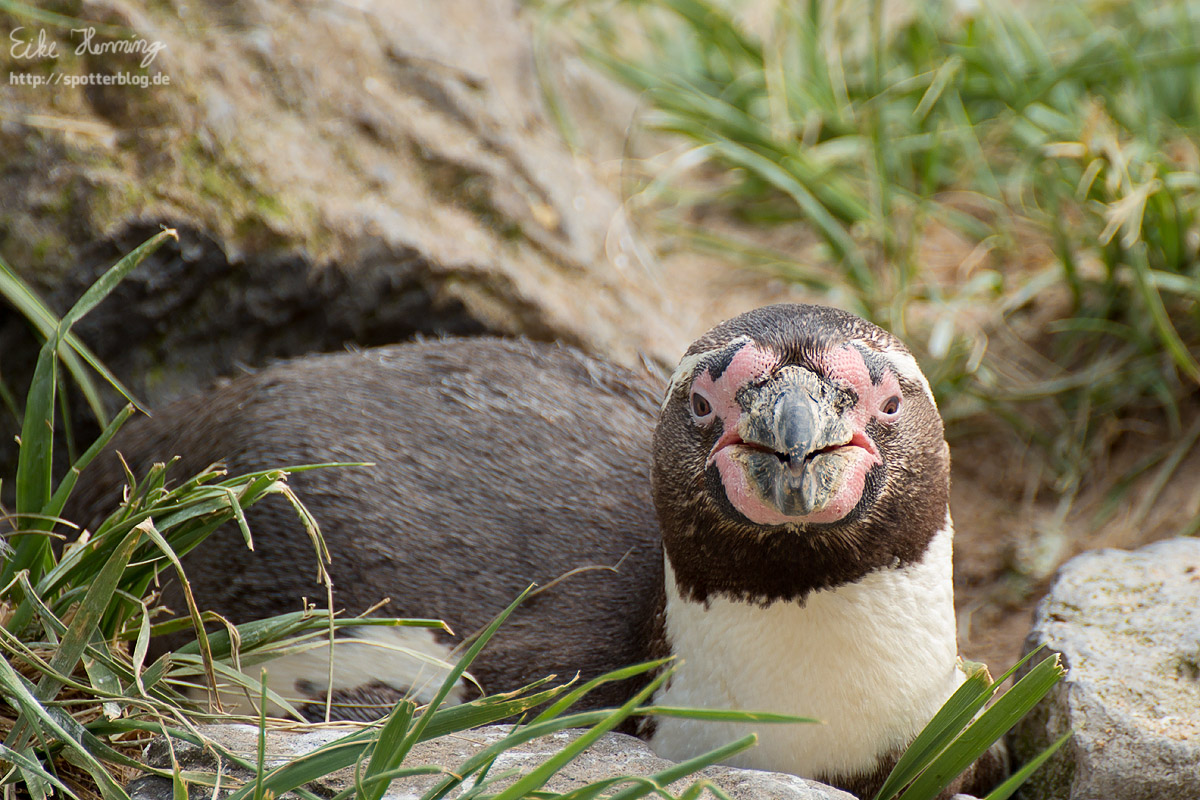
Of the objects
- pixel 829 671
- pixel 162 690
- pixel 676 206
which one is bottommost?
pixel 162 690

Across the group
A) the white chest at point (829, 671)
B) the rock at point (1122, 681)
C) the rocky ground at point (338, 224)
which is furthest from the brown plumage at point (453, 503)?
the rock at point (1122, 681)

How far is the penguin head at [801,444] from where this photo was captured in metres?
2.02

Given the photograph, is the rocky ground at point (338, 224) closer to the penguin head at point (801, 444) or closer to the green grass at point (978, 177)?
the green grass at point (978, 177)

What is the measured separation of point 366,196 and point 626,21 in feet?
9.68

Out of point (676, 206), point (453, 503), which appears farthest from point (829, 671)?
point (676, 206)

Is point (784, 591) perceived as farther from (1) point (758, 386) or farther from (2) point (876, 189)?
(2) point (876, 189)

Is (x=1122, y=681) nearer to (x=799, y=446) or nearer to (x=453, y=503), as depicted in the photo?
(x=799, y=446)

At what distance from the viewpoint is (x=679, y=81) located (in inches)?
202

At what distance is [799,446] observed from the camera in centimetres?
198

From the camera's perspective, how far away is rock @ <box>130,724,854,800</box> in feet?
6.51

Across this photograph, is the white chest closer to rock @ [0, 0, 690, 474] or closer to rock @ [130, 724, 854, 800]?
rock @ [130, 724, 854, 800]

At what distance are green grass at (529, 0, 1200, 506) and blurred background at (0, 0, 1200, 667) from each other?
0.05 feet

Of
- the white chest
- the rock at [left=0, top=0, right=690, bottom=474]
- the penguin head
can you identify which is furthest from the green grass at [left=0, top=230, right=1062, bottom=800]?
the rock at [left=0, top=0, right=690, bottom=474]

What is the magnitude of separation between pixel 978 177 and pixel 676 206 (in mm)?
1309
